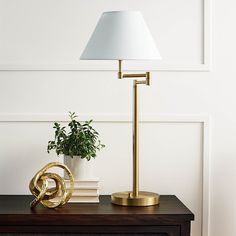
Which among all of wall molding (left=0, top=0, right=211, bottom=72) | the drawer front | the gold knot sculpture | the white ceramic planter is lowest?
the drawer front

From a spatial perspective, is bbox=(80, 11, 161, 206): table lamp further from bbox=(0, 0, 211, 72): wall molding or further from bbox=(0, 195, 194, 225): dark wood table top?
bbox=(0, 0, 211, 72): wall molding

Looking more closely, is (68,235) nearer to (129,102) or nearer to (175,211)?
(175,211)

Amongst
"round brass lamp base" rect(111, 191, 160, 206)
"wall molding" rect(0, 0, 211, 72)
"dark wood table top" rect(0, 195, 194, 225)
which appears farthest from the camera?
"wall molding" rect(0, 0, 211, 72)

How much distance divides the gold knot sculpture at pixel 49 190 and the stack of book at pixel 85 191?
0.17ft

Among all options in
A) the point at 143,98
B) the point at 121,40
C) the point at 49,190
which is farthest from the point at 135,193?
the point at 121,40

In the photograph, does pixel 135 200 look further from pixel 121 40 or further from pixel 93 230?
pixel 121 40

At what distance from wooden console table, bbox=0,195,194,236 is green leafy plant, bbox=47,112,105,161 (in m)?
0.22

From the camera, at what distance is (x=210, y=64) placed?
2.34 m

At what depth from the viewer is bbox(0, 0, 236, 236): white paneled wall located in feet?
7.63

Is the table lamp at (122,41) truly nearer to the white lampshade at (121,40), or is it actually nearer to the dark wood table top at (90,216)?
the white lampshade at (121,40)

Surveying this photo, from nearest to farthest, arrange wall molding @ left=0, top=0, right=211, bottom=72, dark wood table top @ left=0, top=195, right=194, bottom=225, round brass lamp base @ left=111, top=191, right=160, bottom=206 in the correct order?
dark wood table top @ left=0, top=195, right=194, bottom=225, round brass lamp base @ left=111, top=191, right=160, bottom=206, wall molding @ left=0, top=0, right=211, bottom=72

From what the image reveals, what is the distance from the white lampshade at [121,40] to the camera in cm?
196

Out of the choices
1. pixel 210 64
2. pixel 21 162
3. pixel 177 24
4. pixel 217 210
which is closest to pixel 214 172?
pixel 217 210

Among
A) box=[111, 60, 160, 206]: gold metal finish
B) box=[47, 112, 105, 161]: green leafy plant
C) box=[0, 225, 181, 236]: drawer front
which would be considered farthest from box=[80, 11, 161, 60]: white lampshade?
box=[0, 225, 181, 236]: drawer front
